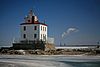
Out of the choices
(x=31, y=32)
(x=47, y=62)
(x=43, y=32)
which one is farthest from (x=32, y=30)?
(x=47, y=62)

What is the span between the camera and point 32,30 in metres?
46.8

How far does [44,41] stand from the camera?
1794 inches

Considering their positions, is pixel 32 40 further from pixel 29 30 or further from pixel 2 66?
pixel 2 66

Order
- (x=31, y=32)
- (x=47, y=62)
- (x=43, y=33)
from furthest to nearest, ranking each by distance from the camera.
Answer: (x=43, y=33)
(x=31, y=32)
(x=47, y=62)

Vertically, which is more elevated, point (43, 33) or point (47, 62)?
point (43, 33)

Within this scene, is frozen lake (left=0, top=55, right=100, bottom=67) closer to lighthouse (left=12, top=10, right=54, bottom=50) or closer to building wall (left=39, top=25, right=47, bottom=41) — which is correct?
lighthouse (left=12, top=10, right=54, bottom=50)

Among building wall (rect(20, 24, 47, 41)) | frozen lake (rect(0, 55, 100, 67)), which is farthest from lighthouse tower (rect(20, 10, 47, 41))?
frozen lake (rect(0, 55, 100, 67))

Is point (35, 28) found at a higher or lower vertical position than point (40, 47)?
higher

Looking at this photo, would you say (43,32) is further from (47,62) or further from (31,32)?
(47,62)

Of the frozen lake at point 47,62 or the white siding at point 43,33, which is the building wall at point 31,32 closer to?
the white siding at point 43,33

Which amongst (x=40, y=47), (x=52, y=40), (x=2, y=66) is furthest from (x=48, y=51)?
(x=2, y=66)

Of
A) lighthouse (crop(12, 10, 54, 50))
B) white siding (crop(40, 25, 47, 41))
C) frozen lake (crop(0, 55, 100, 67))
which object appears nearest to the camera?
frozen lake (crop(0, 55, 100, 67))

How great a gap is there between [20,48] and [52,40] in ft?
19.4

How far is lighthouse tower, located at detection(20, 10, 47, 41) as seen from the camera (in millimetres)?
46406
